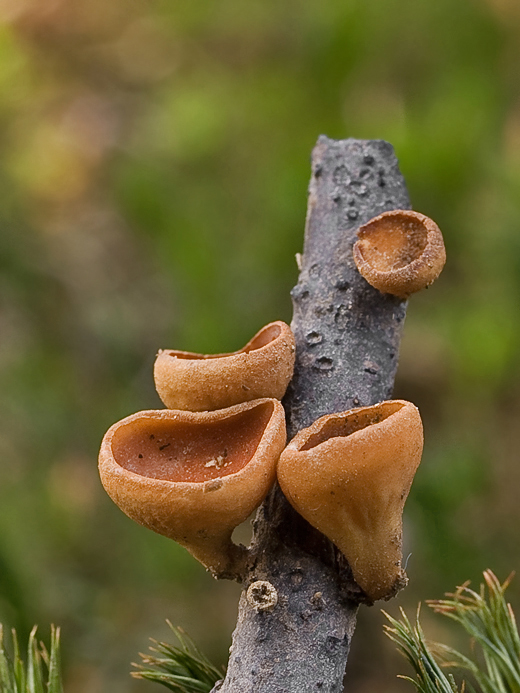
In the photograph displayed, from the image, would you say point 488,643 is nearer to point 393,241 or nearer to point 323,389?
point 323,389

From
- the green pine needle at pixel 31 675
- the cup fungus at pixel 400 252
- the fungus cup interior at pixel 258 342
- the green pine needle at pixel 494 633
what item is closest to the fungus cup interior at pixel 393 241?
the cup fungus at pixel 400 252

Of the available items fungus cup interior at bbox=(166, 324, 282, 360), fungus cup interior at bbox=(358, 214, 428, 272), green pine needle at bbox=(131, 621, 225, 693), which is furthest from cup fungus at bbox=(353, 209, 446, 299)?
green pine needle at bbox=(131, 621, 225, 693)

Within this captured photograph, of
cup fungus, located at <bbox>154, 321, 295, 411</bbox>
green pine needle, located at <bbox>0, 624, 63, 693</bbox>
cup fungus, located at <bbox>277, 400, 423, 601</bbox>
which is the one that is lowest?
green pine needle, located at <bbox>0, 624, 63, 693</bbox>

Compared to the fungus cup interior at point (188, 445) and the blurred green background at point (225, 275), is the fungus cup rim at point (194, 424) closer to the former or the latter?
the fungus cup interior at point (188, 445)

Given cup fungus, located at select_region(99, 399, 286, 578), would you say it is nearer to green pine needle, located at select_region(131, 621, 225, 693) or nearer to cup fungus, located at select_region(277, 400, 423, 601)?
cup fungus, located at select_region(277, 400, 423, 601)

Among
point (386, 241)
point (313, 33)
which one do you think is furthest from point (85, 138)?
point (386, 241)

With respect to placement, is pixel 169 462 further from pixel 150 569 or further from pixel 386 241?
pixel 150 569

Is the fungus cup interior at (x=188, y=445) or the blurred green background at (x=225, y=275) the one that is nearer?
the fungus cup interior at (x=188, y=445)
